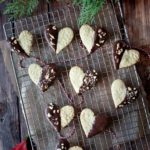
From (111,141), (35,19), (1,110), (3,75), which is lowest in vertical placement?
(111,141)

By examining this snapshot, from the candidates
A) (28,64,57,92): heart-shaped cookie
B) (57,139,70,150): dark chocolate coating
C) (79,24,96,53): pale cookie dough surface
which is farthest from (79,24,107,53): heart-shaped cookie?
(57,139,70,150): dark chocolate coating

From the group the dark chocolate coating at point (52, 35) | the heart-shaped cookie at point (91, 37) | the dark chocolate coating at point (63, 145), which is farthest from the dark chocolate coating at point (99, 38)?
the dark chocolate coating at point (63, 145)

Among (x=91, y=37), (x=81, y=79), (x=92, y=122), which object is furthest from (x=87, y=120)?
(x=91, y=37)

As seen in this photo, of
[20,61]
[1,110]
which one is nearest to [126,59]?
[20,61]

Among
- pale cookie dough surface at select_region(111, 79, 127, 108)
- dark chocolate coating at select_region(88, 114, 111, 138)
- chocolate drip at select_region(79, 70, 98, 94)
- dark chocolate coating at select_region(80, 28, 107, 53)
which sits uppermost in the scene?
dark chocolate coating at select_region(80, 28, 107, 53)

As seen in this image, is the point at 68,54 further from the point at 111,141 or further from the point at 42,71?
the point at 111,141

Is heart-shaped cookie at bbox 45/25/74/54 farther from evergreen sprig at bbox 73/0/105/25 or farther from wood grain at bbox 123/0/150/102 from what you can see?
wood grain at bbox 123/0/150/102

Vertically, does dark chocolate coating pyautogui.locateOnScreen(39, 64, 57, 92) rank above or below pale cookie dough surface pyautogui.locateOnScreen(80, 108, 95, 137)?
above
